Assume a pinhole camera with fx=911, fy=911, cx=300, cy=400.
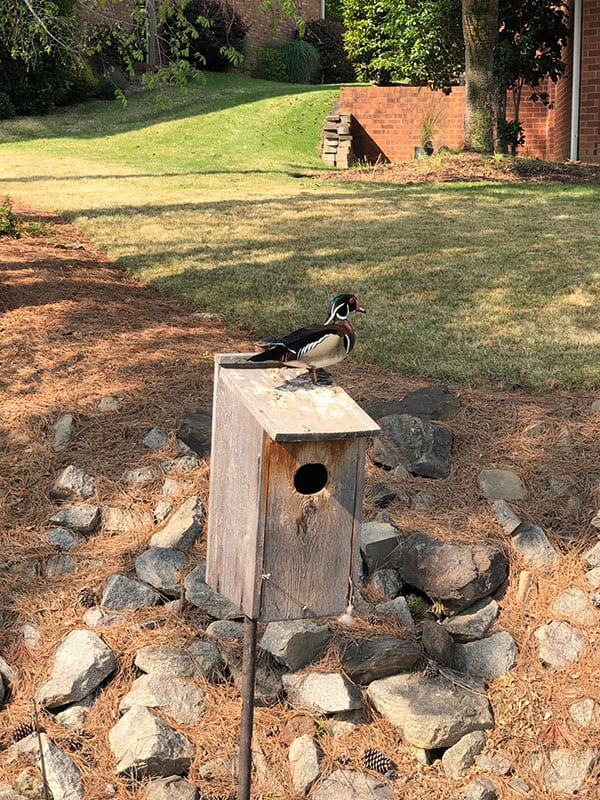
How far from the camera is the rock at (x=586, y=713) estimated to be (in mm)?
3607

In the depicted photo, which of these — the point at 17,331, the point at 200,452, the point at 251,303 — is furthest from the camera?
the point at 251,303

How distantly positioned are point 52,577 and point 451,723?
1.89m

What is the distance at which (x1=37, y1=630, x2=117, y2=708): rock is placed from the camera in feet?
11.9

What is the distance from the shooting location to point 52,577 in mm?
4180

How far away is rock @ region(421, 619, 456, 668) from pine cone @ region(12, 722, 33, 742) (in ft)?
5.36

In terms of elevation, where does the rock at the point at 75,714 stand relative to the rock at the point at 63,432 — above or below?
below

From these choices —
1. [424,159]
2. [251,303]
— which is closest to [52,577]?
[251,303]

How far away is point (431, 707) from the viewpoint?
359 cm

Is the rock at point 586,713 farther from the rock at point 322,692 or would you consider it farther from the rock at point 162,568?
the rock at point 162,568

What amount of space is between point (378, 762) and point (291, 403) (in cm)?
165

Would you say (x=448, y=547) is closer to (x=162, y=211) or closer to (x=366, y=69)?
(x=162, y=211)

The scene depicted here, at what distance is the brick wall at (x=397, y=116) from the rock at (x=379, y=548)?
17.0 m

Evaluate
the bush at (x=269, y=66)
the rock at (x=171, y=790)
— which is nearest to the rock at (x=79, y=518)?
the rock at (x=171, y=790)

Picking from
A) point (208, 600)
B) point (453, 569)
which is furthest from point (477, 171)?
point (208, 600)
